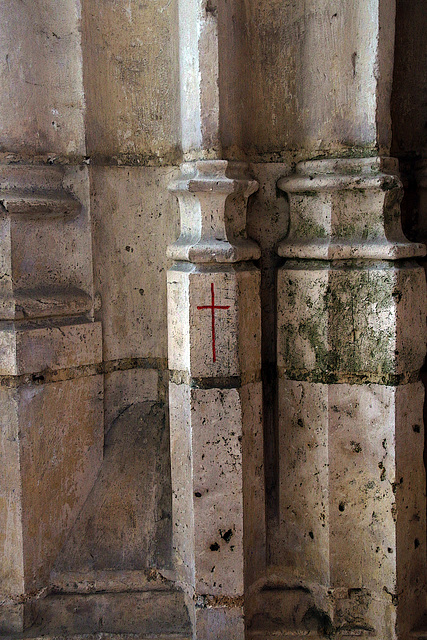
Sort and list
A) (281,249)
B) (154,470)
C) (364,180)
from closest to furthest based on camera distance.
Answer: (364,180), (281,249), (154,470)

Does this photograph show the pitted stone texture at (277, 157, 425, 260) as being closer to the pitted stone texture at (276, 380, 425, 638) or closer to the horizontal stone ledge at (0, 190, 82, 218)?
the pitted stone texture at (276, 380, 425, 638)

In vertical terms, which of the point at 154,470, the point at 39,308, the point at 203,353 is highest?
the point at 39,308

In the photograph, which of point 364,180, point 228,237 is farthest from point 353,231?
point 228,237

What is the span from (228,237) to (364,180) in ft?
1.49

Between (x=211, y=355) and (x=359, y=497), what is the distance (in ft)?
2.21

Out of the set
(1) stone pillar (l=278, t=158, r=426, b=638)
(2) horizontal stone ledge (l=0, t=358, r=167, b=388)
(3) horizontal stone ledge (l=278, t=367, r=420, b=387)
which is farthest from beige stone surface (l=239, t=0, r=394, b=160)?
(2) horizontal stone ledge (l=0, t=358, r=167, b=388)

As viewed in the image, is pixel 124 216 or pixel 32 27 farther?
pixel 124 216

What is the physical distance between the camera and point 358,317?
82.0 inches

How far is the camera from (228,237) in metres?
2.06

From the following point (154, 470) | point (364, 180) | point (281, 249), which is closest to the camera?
point (364, 180)

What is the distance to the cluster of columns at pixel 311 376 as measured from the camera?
203cm

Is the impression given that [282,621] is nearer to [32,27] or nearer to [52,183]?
[52,183]

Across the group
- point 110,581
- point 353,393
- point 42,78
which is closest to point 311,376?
point 353,393

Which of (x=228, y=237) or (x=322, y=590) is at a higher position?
(x=228, y=237)
